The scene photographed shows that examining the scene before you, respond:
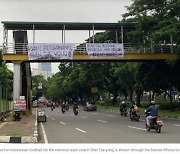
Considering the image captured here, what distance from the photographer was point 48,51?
1278 inches

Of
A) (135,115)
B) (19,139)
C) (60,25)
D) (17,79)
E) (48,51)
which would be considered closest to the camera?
(19,139)

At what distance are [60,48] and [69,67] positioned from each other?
5698cm

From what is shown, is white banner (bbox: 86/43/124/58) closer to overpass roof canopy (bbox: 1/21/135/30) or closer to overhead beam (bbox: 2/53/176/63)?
overhead beam (bbox: 2/53/176/63)

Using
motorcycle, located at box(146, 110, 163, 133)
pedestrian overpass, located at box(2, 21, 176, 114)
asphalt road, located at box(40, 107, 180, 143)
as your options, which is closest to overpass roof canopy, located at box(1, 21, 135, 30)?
pedestrian overpass, located at box(2, 21, 176, 114)

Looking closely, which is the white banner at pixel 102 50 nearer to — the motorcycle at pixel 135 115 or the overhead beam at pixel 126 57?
the overhead beam at pixel 126 57

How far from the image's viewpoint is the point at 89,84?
72688 mm

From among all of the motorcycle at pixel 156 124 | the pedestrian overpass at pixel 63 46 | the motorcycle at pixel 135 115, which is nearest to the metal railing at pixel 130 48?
the pedestrian overpass at pixel 63 46

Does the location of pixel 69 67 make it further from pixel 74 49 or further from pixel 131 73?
pixel 74 49

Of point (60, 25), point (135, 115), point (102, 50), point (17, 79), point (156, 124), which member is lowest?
point (135, 115)

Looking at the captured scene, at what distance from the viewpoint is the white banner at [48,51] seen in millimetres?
32312

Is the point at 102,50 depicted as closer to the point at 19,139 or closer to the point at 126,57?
the point at 126,57

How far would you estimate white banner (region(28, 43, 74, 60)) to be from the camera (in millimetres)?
32312

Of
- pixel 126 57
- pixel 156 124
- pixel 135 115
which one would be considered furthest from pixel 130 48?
pixel 156 124
